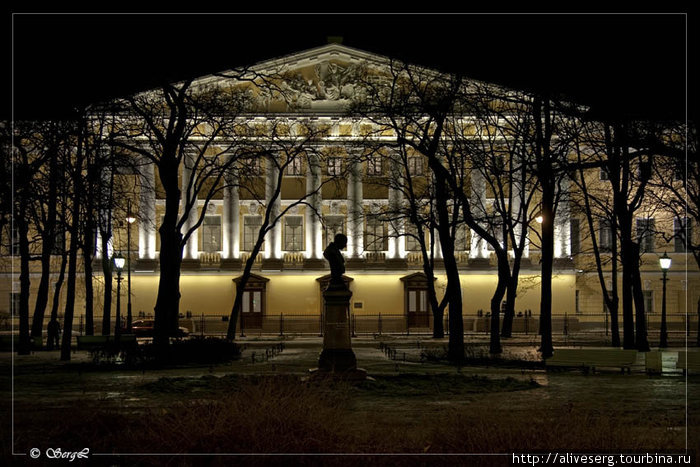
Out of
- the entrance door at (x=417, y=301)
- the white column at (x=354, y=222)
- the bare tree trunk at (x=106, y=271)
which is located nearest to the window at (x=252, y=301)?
the white column at (x=354, y=222)

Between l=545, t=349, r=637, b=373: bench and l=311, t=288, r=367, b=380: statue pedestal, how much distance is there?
7.08 m

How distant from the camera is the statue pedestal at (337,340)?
835 inches

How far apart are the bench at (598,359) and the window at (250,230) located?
45.5m

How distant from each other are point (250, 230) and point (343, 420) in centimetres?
5804

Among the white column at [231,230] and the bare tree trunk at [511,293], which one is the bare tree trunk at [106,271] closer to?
the bare tree trunk at [511,293]

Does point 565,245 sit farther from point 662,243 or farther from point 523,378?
point 523,378

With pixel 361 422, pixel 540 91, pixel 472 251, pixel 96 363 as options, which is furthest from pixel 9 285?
pixel 361 422

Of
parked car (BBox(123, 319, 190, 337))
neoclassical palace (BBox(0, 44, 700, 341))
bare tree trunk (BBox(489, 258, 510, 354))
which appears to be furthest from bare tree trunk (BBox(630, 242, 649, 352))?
neoclassical palace (BBox(0, 44, 700, 341))

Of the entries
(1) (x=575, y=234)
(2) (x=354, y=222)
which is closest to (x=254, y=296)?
(2) (x=354, y=222)

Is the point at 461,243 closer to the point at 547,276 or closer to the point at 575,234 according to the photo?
the point at 575,234

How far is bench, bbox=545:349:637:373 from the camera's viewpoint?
25797 mm

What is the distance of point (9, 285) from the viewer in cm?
6888

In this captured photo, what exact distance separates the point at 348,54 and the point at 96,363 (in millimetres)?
42736

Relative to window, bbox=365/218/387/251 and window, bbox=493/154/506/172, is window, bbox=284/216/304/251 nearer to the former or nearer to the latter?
window, bbox=365/218/387/251
